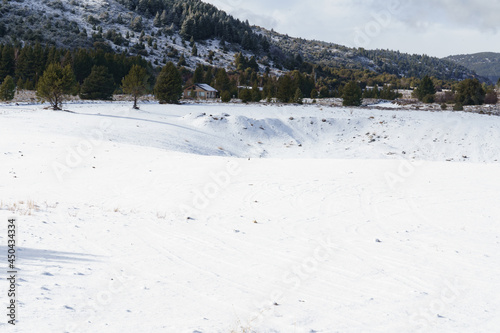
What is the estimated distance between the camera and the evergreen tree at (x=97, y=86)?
52272mm

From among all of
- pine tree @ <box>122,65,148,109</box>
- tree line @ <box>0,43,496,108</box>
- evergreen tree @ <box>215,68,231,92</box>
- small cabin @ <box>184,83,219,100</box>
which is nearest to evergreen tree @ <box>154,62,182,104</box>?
tree line @ <box>0,43,496,108</box>

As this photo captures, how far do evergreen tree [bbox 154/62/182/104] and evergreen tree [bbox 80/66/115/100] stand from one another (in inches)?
334

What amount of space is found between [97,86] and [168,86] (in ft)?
38.0

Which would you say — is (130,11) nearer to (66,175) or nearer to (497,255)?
(66,175)

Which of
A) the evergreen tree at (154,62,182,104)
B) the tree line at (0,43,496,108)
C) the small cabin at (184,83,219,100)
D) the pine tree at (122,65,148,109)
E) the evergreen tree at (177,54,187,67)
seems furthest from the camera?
the evergreen tree at (177,54,187,67)

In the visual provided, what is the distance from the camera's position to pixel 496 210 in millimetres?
10102

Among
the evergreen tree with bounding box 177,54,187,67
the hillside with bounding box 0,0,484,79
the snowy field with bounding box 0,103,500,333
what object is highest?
the hillside with bounding box 0,0,484,79

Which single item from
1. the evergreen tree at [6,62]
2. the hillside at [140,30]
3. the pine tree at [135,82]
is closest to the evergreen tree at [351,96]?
the pine tree at [135,82]

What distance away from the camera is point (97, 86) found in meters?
53.2

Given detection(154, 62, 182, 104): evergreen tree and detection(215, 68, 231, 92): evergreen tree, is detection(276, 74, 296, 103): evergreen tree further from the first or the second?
detection(215, 68, 231, 92): evergreen tree

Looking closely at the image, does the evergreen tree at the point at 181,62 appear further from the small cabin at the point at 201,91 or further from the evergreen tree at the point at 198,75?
the small cabin at the point at 201,91

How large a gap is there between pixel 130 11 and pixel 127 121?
132m

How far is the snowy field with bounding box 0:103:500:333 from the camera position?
4535 millimetres

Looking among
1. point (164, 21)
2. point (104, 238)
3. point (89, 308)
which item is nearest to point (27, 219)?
point (104, 238)
